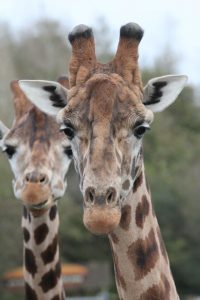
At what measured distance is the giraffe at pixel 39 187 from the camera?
6.93 metres

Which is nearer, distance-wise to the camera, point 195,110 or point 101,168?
point 101,168

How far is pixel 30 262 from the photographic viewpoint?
23.0 feet

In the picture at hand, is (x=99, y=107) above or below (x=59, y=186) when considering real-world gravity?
above

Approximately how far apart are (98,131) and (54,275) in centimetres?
236

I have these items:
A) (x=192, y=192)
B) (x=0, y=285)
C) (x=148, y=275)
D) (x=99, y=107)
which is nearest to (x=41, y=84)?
(x=99, y=107)

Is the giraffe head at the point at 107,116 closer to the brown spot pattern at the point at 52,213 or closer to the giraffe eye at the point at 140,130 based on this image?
the giraffe eye at the point at 140,130

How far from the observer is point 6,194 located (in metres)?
29.4

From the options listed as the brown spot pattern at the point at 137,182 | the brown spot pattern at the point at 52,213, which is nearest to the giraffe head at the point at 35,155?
the brown spot pattern at the point at 52,213

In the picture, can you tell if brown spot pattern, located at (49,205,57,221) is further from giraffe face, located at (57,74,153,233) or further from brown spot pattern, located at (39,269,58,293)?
giraffe face, located at (57,74,153,233)

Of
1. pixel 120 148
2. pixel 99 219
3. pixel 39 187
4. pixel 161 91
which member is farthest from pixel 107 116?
pixel 39 187

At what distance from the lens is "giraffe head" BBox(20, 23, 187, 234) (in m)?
4.75

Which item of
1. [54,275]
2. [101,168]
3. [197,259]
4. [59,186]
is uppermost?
[101,168]

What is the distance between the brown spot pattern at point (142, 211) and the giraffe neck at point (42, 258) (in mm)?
1783

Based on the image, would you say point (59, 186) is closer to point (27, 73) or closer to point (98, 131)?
point (98, 131)
